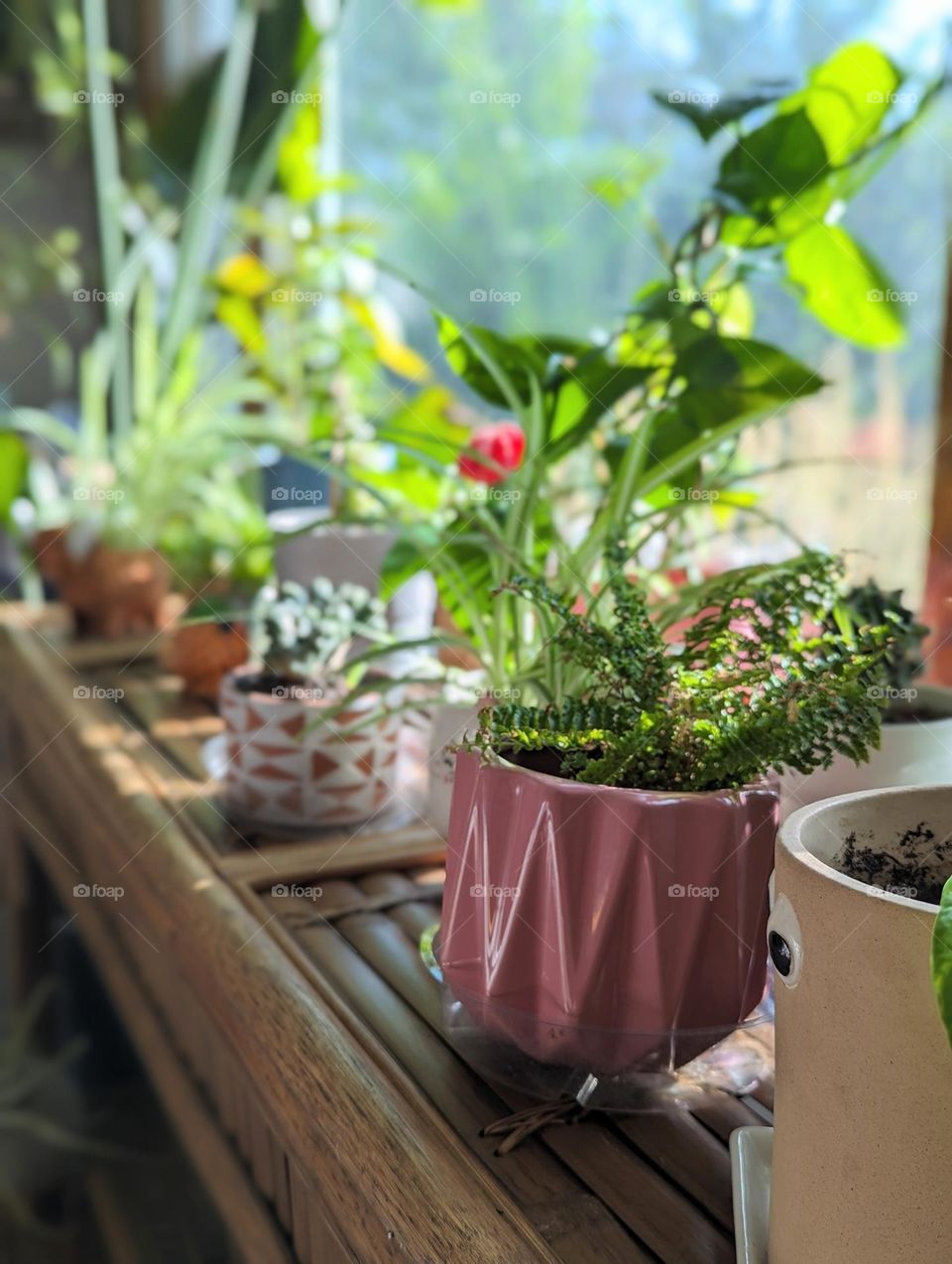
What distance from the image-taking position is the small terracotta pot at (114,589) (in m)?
1.42

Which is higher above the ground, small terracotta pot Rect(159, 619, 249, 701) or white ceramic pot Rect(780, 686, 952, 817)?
white ceramic pot Rect(780, 686, 952, 817)

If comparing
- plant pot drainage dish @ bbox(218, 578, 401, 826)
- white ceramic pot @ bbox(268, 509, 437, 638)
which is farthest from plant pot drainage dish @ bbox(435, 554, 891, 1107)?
white ceramic pot @ bbox(268, 509, 437, 638)

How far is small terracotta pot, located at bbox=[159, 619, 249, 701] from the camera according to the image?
115 centimetres

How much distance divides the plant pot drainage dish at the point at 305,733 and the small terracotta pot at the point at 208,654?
0.78 feet

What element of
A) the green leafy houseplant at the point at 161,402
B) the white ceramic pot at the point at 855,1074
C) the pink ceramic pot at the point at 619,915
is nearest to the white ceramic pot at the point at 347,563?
the green leafy houseplant at the point at 161,402

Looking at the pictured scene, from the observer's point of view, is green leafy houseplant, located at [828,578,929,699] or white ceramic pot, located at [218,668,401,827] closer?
green leafy houseplant, located at [828,578,929,699]

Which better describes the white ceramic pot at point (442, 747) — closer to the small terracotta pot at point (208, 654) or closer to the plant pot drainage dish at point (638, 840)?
the plant pot drainage dish at point (638, 840)

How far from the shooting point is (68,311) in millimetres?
2102

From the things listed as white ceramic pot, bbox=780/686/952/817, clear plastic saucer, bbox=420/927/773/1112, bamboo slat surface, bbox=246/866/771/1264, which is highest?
white ceramic pot, bbox=780/686/952/817

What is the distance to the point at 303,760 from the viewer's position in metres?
0.85

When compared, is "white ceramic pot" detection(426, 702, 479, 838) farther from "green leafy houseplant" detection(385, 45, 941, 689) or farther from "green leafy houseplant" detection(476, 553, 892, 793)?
"green leafy houseplant" detection(476, 553, 892, 793)

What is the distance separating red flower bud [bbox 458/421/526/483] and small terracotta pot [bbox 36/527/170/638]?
647 mm

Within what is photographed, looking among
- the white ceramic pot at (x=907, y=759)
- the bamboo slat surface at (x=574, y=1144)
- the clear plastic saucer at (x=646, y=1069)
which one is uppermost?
the white ceramic pot at (x=907, y=759)

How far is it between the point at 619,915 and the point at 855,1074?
0.47 ft
